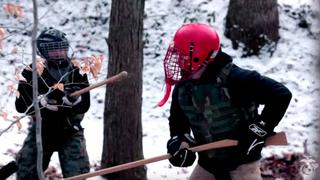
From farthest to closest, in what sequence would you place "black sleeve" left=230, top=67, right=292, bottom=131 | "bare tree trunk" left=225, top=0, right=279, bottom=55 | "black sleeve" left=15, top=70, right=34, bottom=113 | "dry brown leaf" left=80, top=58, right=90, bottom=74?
1. "bare tree trunk" left=225, top=0, right=279, bottom=55
2. "black sleeve" left=15, top=70, right=34, bottom=113
3. "dry brown leaf" left=80, top=58, right=90, bottom=74
4. "black sleeve" left=230, top=67, right=292, bottom=131

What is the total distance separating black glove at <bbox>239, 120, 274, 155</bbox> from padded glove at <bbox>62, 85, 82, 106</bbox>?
1.64 m

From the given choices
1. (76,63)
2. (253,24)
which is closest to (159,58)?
(253,24)

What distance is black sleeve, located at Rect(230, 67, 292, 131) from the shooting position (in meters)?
3.76

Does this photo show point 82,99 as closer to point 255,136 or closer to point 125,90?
point 125,90

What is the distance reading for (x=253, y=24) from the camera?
10.0 metres

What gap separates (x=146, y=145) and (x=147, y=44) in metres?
3.28

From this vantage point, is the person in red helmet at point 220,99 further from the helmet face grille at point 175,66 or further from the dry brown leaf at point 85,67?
the dry brown leaf at point 85,67

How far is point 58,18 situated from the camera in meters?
11.7

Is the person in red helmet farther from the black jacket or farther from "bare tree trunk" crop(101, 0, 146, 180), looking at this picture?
"bare tree trunk" crop(101, 0, 146, 180)

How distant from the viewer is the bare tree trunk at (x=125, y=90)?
604cm

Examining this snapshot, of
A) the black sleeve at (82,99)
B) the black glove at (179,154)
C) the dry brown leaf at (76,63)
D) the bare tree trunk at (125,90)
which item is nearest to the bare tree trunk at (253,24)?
the bare tree trunk at (125,90)

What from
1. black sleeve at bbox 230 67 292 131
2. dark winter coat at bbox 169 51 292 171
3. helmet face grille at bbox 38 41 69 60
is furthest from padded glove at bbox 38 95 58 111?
black sleeve at bbox 230 67 292 131

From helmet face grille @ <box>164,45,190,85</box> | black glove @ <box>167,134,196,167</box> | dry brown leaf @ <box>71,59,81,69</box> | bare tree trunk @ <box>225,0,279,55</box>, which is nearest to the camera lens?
helmet face grille @ <box>164,45,190,85</box>

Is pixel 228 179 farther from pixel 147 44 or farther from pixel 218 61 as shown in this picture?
pixel 147 44
